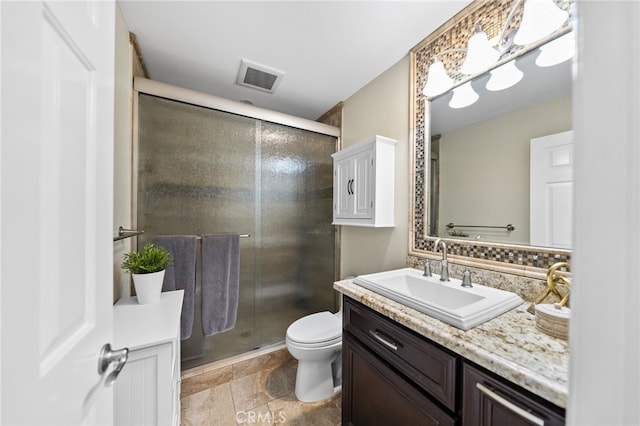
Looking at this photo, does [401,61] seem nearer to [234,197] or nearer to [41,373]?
[234,197]

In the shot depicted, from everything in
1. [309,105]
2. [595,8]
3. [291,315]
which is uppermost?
[309,105]

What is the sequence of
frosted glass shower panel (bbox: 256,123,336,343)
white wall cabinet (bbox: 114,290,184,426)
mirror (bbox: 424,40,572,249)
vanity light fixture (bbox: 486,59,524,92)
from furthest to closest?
frosted glass shower panel (bbox: 256,123,336,343) < vanity light fixture (bbox: 486,59,524,92) < mirror (bbox: 424,40,572,249) < white wall cabinet (bbox: 114,290,184,426)

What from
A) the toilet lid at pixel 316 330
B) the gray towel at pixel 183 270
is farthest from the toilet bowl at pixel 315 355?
the gray towel at pixel 183 270

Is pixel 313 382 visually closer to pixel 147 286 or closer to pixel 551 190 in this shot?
pixel 147 286

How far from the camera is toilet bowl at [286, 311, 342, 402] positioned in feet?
4.66

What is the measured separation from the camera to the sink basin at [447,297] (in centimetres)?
76

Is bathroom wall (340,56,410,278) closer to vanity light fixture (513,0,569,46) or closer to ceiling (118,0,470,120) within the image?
ceiling (118,0,470,120)

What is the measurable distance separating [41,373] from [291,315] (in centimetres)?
186

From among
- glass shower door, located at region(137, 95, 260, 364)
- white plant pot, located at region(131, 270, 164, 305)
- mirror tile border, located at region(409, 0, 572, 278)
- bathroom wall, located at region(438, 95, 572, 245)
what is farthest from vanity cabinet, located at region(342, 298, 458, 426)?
glass shower door, located at region(137, 95, 260, 364)

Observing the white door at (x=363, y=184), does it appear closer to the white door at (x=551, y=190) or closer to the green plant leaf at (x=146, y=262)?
the white door at (x=551, y=190)

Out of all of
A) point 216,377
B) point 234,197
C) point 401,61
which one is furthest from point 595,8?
point 216,377

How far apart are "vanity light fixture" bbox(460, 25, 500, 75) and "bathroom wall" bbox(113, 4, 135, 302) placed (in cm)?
176

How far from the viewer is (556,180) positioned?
3.08 ft

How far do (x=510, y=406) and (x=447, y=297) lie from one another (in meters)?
0.57
